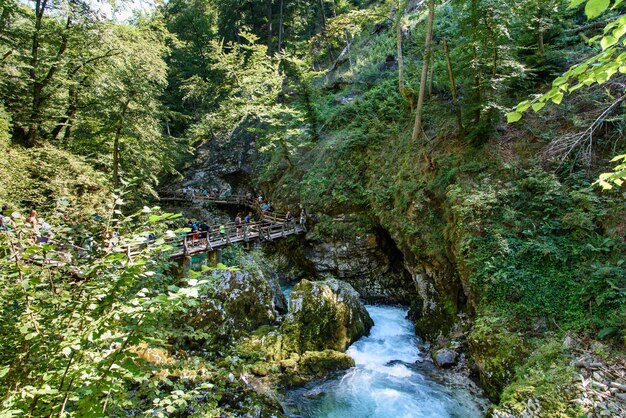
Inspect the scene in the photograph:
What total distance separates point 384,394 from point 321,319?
9.26 feet

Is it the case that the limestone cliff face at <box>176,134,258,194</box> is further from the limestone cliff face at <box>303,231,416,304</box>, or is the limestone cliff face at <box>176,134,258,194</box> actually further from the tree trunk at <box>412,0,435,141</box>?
the tree trunk at <box>412,0,435,141</box>

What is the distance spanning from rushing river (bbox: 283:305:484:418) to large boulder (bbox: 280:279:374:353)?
713 millimetres

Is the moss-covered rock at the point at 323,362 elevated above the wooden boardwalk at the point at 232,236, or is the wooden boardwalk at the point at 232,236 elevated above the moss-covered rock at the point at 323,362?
the wooden boardwalk at the point at 232,236

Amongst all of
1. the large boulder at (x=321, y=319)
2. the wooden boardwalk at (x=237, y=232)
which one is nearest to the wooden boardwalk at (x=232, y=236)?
the wooden boardwalk at (x=237, y=232)

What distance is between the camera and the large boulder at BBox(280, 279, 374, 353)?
386 inches

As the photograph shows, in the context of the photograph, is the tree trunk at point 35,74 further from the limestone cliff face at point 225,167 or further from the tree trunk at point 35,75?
the limestone cliff face at point 225,167

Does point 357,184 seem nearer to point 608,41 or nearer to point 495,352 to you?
point 495,352

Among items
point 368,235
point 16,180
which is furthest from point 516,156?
point 16,180

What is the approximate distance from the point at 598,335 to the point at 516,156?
5.67 metres

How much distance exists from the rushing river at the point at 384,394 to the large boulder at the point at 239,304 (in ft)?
10.5

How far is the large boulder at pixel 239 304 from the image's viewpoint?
33.8ft

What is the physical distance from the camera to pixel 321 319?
1018 cm

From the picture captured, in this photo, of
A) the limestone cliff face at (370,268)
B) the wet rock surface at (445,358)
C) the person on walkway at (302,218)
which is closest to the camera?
the wet rock surface at (445,358)

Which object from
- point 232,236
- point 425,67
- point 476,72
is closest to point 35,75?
point 232,236
